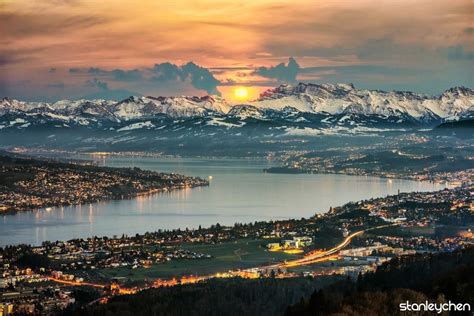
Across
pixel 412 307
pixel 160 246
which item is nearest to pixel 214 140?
pixel 160 246

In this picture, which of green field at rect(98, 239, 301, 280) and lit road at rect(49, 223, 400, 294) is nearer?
lit road at rect(49, 223, 400, 294)

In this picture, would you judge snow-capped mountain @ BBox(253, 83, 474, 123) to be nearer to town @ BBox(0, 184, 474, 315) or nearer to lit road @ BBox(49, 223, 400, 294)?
town @ BBox(0, 184, 474, 315)

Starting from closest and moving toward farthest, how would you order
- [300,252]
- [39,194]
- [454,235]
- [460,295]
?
[460,295], [300,252], [454,235], [39,194]

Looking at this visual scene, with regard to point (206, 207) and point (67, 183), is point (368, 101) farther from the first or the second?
point (206, 207)

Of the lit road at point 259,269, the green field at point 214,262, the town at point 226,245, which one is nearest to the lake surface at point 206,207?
the town at point 226,245

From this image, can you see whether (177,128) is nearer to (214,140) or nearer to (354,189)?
(214,140)

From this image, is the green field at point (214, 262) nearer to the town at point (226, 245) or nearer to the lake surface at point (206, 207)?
the town at point (226, 245)

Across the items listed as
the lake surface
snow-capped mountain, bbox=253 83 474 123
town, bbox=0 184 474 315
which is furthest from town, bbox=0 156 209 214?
snow-capped mountain, bbox=253 83 474 123
